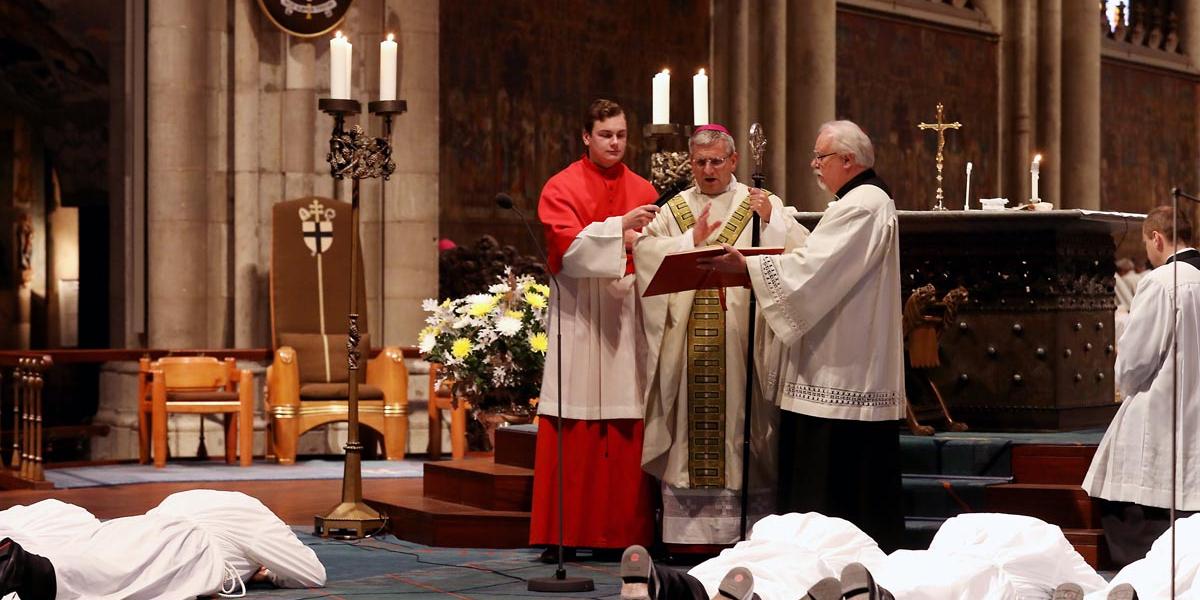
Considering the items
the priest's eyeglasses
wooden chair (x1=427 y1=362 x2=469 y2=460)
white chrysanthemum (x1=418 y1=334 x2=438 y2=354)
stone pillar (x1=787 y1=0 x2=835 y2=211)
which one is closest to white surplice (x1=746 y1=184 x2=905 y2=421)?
the priest's eyeglasses

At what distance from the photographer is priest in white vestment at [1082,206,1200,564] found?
241 inches

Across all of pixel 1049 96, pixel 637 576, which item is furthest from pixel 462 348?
pixel 1049 96

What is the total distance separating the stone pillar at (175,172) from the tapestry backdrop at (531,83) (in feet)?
7.37

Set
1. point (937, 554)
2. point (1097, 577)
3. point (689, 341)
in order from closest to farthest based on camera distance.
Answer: point (937, 554) < point (1097, 577) < point (689, 341)

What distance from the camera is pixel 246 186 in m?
11.1

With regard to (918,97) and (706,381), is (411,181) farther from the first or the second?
(918,97)

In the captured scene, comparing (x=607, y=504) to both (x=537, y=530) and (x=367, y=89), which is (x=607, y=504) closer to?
(x=537, y=530)

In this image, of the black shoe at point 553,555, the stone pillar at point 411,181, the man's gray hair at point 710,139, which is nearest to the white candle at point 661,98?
the man's gray hair at point 710,139

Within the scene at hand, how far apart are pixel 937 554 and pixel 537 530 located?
2246 millimetres

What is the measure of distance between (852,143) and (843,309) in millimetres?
582

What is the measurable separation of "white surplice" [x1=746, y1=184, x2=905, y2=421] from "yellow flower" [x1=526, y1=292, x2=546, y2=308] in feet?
6.81

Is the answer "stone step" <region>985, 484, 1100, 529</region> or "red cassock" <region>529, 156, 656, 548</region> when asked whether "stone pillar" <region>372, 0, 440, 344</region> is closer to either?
"red cassock" <region>529, 156, 656, 548</region>

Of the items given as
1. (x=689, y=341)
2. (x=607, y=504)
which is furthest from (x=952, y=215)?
(x=607, y=504)

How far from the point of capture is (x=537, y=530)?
664 cm
